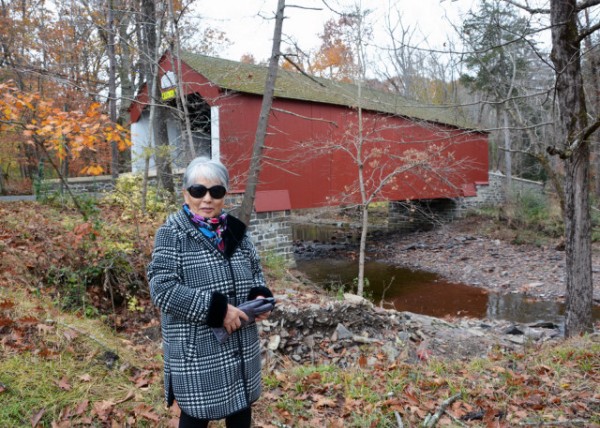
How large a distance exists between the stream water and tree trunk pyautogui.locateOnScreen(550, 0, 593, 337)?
123 inches

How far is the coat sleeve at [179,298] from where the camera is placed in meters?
1.69

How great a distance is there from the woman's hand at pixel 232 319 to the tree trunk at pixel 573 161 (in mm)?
4352

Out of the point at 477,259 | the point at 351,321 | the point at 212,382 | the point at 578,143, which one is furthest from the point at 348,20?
the point at 477,259

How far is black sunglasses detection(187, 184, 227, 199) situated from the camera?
1.88 metres

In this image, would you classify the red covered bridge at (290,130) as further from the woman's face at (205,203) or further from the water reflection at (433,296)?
the woman's face at (205,203)

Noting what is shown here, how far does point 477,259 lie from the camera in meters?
13.4

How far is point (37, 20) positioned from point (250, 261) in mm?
18407

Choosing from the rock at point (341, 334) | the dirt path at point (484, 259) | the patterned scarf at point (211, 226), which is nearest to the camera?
the patterned scarf at point (211, 226)

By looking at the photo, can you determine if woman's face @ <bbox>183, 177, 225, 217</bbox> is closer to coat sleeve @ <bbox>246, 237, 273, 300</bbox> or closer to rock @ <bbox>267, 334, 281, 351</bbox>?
coat sleeve @ <bbox>246, 237, 273, 300</bbox>

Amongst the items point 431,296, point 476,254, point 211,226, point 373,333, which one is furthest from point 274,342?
point 476,254

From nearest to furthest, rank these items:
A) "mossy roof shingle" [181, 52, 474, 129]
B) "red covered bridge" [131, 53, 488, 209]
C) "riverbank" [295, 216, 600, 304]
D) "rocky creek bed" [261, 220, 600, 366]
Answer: "rocky creek bed" [261, 220, 600, 366]
"red covered bridge" [131, 53, 488, 209]
"mossy roof shingle" [181, 52, 474, 129]
"riverbank" [295, 216, 600, 304]

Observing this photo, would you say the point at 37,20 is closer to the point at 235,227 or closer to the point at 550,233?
the point at 235,227


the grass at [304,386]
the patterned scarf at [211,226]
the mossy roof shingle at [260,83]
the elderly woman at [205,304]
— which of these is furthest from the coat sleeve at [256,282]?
the mossy roof shingle at [260,83]

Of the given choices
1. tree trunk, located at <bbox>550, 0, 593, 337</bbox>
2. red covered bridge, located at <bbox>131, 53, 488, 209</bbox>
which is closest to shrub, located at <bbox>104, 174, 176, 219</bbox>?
red covered bridge, located at <bbox>131, 53, 488, 209</bbox>
